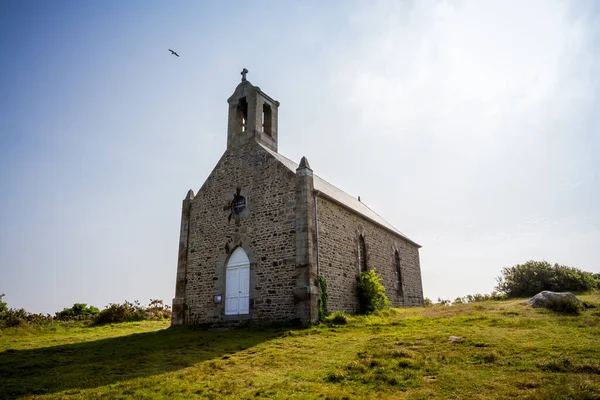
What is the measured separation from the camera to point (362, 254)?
19.4 m

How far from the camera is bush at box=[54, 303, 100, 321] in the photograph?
74.2ft

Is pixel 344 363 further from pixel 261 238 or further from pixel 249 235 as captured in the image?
pixel 249 235

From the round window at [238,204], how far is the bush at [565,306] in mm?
12324

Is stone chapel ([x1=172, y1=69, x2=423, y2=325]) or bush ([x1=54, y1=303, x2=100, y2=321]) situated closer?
stone chapel ([x1=172, y1=69, x2=423, y2=325])

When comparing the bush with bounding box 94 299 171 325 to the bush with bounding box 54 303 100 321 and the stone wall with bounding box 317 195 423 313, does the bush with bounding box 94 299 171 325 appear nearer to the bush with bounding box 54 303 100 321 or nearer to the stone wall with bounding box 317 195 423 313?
the bush with bounding box 54 303 100 321

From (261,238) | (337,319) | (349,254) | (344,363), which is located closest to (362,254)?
(349,254)

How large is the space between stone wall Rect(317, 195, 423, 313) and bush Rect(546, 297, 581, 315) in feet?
24.7

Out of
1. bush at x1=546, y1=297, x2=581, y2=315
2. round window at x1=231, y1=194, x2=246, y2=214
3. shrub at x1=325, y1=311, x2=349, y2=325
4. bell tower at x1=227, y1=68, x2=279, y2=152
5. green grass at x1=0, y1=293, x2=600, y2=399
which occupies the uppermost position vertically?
bell tower at x1=227, y1=68, x2=279, y2=152

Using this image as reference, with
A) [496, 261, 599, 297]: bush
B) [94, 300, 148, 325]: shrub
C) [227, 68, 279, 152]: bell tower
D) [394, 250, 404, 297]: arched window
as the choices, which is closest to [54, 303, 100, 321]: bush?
[94, 300, 148, 325]: shrub

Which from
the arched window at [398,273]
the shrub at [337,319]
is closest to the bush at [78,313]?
the shrub at [337,319]

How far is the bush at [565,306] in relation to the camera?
1216 centimetres

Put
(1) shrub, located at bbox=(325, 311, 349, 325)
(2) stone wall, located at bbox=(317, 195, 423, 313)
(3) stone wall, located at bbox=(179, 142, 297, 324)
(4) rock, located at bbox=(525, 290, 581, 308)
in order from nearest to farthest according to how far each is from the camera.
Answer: (4) rock, located at bbox=(525, 290, 581, 308) < (1) shrub, located at bbox=(325, 311, 349, 325) < (3) stone wall, located at bbox=(179, 142, 297, 324) < (2) stone wall, located at bbox=(317, 195, 423, 313)

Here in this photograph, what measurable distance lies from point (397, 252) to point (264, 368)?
17136mm

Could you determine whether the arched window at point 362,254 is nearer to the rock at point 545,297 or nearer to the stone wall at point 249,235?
the stone wall at point 249,235
